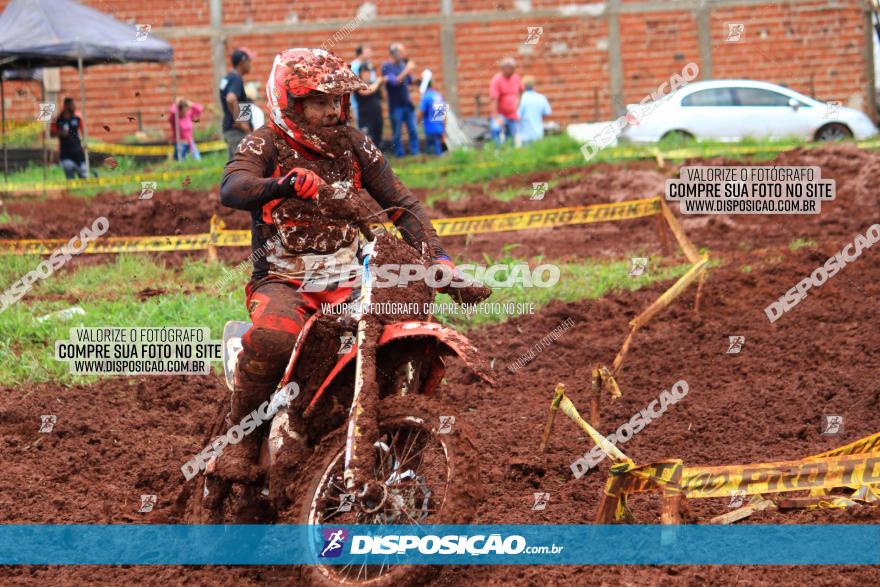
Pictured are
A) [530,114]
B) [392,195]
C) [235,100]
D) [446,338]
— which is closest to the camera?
[446,338]

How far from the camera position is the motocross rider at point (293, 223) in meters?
5.85

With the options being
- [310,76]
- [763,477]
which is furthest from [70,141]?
[763,477]

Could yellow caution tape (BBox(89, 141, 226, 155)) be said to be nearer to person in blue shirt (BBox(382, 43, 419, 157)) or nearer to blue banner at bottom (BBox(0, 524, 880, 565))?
person in blue shirt (BBox(382, 43, 419, 157))

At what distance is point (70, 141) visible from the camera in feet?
70.6

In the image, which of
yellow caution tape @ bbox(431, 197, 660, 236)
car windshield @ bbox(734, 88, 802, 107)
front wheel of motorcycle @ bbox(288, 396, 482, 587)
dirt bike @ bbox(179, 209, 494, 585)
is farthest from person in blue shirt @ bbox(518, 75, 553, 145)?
front wheel of motorcycle @ bbox(288, 396, 482, 587)

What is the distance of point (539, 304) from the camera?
39.1 ft

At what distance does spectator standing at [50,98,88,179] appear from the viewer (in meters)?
Answer: 21.3

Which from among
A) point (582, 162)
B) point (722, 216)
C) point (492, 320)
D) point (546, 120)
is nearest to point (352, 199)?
point (492, 320)

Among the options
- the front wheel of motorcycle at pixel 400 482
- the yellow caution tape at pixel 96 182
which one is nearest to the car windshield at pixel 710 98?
the yellow caution tape at pixel 96 182

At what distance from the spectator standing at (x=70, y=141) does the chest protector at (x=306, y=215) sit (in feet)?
53.3

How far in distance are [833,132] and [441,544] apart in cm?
2155

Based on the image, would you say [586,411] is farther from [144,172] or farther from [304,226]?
[144,172]

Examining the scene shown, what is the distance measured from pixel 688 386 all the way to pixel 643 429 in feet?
3.87

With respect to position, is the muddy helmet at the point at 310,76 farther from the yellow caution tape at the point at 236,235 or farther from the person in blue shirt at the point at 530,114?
the person in blue shirt at the point at 530,114
